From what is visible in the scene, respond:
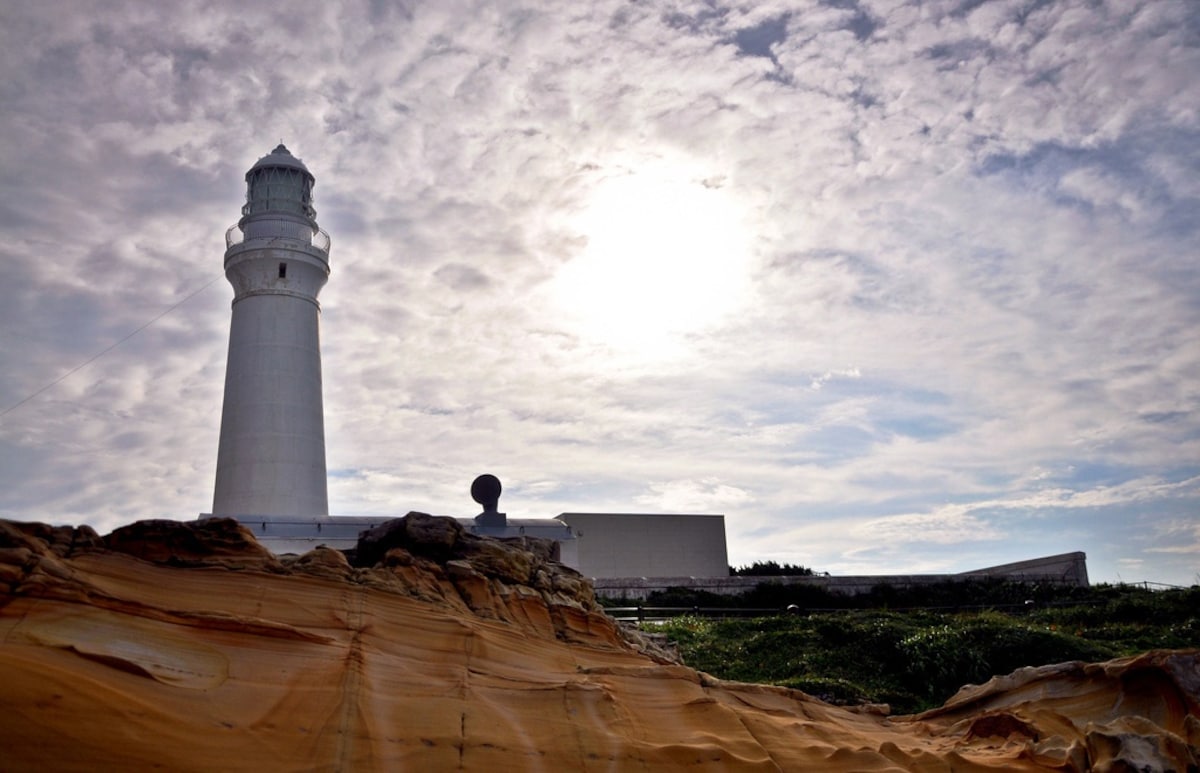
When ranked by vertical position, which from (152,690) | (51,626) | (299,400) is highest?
(299,400)

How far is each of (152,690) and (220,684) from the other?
52cm

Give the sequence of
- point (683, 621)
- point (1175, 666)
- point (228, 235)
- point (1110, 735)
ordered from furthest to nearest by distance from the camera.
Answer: point (228, 235)
point (683, 621)
point (1175, 666)
point (1110, 735)

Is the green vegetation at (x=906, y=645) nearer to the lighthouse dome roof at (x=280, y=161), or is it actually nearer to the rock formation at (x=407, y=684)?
the rock formation at (x=407, y=684)

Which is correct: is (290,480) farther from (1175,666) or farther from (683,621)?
(1175,666)

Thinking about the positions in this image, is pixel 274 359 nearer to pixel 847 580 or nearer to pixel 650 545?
pixel 650 545

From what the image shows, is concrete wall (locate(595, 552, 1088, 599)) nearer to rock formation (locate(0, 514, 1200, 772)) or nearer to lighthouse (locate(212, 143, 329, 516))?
lighthouse (locate(212, 143, 329, 516))

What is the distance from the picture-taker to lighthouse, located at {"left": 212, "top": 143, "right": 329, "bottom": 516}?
28578 millimetres

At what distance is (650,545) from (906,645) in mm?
19573

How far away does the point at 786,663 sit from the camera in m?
18.8

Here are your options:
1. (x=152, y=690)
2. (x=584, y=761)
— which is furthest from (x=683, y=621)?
(x=152, y=690)

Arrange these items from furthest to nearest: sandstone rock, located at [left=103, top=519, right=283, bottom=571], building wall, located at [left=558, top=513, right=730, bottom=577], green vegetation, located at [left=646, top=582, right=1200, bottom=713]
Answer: building wall, located at [left=558, top=513, right=730, bottom=577] < green vegetation, located at [left=646, top=582, right=1200, bottom=713] < sandstone rock, located at [left=103, top=519, right=283, bottom=571]

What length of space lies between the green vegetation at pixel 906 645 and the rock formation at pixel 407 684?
561 centimetres

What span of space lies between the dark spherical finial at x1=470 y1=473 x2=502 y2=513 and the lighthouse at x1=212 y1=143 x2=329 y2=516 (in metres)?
11.5

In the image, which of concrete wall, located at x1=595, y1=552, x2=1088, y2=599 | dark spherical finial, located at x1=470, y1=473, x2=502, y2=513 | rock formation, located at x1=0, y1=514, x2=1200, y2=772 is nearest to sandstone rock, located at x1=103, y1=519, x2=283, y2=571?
rock formation, located at x1=0, y1=514, x2=1200, y2=772
